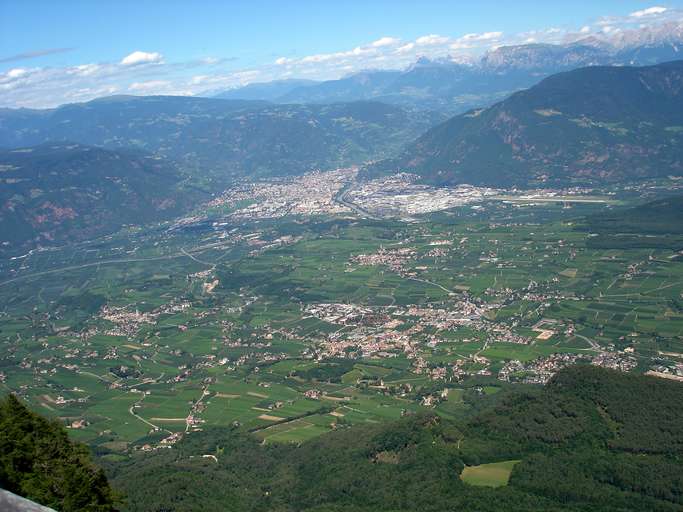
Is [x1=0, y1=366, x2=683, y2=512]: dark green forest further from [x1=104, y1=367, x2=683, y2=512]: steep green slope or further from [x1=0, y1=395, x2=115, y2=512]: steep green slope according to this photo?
[x1=0, y1=395, x2=115, y2=512]: steep green slope

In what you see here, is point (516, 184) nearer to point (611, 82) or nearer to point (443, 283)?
point (611, 82)

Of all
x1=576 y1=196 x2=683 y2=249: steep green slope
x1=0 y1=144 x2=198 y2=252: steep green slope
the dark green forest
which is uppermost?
x1=0 y1=144 x2=198 y2=252: steep green slope

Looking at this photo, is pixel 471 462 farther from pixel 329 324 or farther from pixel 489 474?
pixel 329 324

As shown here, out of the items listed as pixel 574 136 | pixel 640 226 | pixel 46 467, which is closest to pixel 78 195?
pixel 574 136

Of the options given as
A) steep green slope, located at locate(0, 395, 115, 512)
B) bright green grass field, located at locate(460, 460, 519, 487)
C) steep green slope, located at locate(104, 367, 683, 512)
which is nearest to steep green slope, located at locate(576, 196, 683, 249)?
steep green slope, located at locate(104, 367, 683, 512)

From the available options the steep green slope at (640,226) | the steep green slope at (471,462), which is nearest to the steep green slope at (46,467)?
the steep green slope at (471,462)

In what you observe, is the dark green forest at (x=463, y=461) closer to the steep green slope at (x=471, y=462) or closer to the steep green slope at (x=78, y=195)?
the steep green slope at (x=471, y=462)

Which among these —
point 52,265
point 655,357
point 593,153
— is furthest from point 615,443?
point 593,153
